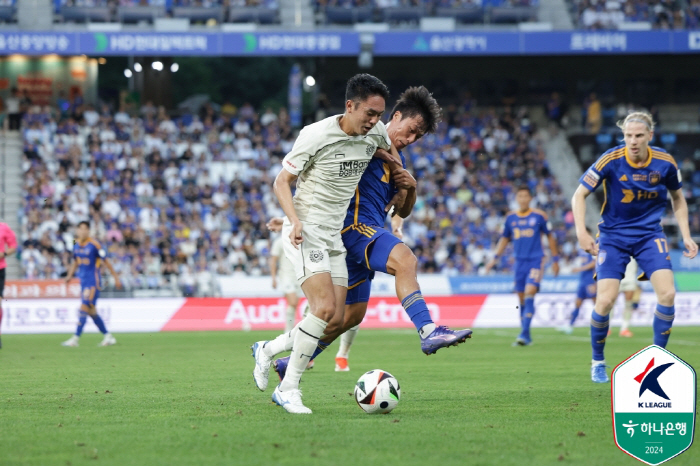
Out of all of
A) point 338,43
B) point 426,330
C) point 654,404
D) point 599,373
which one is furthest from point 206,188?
point 654,404

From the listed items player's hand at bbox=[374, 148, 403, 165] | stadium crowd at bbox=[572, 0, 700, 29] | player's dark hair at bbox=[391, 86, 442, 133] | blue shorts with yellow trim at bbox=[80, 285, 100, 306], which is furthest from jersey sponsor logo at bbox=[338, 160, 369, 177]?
stadium crowd at bbox=[572, 0, 700, 29]

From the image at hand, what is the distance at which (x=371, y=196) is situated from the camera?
705cm

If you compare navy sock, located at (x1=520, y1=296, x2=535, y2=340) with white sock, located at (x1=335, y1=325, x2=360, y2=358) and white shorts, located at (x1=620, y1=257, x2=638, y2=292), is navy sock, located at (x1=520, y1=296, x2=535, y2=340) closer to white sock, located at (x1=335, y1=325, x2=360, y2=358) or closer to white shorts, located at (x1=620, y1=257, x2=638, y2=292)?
white shorts, located at (x1=620, y1=257, x2=638, y2=292)

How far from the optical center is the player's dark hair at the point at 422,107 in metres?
6.98

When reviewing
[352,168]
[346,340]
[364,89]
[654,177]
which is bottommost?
[346,340]

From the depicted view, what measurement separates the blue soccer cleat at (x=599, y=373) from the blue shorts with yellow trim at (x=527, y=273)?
6402 millimetres

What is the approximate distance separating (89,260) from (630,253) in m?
10.4

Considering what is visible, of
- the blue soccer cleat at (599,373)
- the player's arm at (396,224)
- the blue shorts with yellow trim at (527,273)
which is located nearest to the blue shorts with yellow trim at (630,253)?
the blue soccer cleat at (599,373)

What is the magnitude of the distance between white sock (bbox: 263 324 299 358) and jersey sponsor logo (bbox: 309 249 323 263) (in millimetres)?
749

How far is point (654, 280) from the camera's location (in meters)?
8.27

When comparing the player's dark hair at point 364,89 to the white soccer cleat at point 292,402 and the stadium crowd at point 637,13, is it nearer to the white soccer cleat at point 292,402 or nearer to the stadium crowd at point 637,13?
the white soccer cleat at point 292,402

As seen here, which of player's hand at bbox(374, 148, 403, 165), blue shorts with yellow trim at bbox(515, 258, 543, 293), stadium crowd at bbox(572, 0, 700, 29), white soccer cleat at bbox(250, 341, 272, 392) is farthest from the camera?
stadium crowd at bbox(572, 0, 700, 29)

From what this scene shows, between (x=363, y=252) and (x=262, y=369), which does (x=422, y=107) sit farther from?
(x=262, y=369)

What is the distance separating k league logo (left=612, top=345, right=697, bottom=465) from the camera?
13.7 ft
